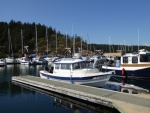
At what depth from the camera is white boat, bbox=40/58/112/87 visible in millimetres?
22203

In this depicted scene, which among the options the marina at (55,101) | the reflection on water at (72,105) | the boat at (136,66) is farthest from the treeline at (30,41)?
the reflection on water at (72,105)

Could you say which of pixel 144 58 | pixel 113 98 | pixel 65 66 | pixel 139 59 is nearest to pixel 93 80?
pixel 65 66

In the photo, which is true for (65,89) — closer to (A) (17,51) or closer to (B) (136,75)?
(B) (136,75)

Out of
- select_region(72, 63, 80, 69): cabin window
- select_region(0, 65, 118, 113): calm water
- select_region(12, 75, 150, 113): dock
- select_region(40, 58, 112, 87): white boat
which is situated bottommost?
select_region(0, 65, 118, 113): calm water

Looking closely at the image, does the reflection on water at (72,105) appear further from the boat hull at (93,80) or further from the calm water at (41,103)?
the boat hull at (93,80)

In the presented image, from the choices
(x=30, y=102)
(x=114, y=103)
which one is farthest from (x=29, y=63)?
(x=114, y=103)

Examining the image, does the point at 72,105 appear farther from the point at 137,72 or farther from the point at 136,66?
the point at 136,66

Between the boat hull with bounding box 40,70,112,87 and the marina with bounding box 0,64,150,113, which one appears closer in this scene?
the marina with bounding box 0,64,150,113

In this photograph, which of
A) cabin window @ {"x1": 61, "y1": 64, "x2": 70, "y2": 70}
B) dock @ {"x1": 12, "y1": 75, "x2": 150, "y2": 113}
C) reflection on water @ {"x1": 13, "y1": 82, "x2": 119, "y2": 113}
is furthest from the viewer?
cabin window @ {"x1": 61, "y1": 64, "x2": 70, "y2": 70}

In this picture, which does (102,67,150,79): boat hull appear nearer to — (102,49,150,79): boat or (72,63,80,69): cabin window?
(102,49,150,79): boat

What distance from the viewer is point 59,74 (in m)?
24.7

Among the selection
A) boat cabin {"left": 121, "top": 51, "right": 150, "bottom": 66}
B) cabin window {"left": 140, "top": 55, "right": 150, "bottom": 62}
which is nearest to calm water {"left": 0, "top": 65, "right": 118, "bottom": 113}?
boat cabin {"left": 121, "top": 51, "right": 150, "bottom": 66}

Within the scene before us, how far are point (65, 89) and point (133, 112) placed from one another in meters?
8.44

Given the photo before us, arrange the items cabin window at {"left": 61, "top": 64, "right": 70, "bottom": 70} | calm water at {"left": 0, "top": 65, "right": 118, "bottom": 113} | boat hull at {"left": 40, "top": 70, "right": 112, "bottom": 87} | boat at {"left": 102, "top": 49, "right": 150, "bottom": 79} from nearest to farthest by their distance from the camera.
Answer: calm water at {"left": 0, "top": 65, "right": 118, "bottom": 113} < boat hull at {"left": 40, "top": 70, "right": 112, "bottom": 87} < cabin window at {"left": 61, "top": 64, "right": 70, "bottom": 70} < boat at {"left": 102, "top": 49, "right": 150, "bottom": 79}
